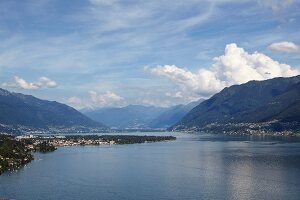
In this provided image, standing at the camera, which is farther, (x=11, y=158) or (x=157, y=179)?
(x=11, y=158)

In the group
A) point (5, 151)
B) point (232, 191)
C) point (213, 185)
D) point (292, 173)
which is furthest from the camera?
point (5, 151)

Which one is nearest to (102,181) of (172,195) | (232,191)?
(172,195)

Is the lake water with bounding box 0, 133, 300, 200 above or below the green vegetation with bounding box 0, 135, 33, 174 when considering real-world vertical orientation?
below

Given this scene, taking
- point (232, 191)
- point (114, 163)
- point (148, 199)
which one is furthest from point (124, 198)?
point (114, 163)

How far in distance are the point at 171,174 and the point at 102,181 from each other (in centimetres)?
2020

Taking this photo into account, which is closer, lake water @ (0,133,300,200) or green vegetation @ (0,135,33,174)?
lake water @ (0,133,300,200)

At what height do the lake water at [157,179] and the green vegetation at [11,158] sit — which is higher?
the green vegetation at [11,158]

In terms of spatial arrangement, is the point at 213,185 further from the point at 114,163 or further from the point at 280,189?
the point at 114,163

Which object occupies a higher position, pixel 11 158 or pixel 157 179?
pixel 11 158

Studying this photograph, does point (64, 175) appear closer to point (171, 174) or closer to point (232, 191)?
point (171, 174)

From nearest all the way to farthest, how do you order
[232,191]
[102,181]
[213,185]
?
[232,191] → [213,185] → [102,181]

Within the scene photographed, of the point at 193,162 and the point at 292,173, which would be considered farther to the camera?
the point at 193,162

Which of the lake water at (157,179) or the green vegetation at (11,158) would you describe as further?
the green vegetation at (11,158)

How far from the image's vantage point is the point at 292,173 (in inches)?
4749
